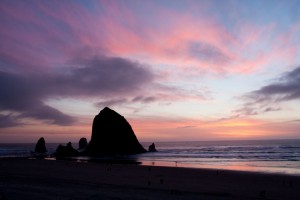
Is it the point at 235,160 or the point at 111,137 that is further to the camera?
the point at 111,137

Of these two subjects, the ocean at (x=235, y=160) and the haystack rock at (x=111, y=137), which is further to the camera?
the haystack rock at (x=111, y=137)

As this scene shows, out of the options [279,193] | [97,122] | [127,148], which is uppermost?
[97,122]

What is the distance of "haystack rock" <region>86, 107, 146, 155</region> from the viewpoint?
3935 inches

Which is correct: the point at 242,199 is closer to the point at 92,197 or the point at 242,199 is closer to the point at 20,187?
the point at 92,197

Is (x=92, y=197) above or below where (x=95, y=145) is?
below

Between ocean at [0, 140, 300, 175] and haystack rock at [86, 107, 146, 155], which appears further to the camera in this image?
haystack rock at [86, 107, 146, 155]

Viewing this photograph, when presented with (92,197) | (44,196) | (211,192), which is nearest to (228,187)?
(211,192)

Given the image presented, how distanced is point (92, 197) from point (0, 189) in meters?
6.34

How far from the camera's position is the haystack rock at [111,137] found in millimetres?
99938

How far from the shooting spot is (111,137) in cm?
10369

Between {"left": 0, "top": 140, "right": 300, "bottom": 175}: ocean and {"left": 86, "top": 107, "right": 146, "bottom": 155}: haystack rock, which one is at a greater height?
{"left": 86, "top": 107, "right": 146, "bottom": 155}: haystack rock

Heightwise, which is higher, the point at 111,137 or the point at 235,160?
the point at 111,137

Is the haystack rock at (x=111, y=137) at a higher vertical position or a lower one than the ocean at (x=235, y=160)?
higher

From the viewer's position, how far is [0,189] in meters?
17.1
